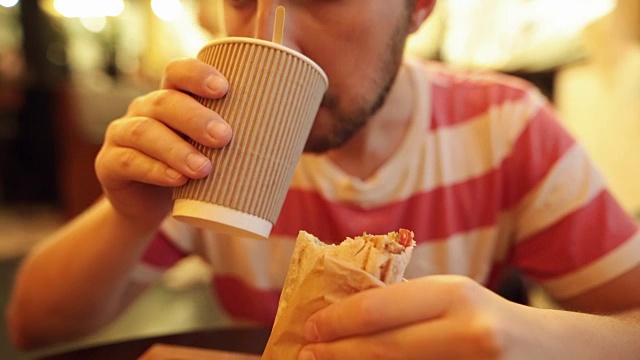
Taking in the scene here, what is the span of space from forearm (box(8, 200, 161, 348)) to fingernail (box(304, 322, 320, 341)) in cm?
45

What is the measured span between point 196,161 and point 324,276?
203 millimetres

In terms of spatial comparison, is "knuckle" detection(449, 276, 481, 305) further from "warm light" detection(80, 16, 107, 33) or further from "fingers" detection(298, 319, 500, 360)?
"warm light" detection(80, 16, 107, 33)

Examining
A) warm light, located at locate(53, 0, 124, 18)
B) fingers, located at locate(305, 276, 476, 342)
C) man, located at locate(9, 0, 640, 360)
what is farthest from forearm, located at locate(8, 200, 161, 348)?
warm light, located at locate(53, 0, 124, 18)

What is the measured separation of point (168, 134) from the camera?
0.67 meters

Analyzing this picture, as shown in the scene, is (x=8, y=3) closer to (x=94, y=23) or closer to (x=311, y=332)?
(x=94, y=23)

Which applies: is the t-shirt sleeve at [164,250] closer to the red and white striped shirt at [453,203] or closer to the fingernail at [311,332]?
the red and white striped shirt at [453,203]

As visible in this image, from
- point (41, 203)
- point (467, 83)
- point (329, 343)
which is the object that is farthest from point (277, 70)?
point (41, 203)

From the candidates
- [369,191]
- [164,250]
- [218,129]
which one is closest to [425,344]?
[218,129]

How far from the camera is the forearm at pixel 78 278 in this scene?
3.01ft

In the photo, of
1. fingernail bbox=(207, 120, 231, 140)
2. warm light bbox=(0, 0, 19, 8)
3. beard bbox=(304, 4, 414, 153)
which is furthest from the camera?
warm light bbox=(0, 0, 19, 8)

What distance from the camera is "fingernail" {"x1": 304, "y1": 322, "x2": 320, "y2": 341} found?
506 mm

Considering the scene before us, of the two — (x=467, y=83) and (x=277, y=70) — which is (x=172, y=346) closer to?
(x=277, y=70)

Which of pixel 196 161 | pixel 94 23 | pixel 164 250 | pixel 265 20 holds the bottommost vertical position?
pixel 94 23

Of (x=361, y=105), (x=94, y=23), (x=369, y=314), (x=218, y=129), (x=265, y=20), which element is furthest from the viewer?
(x=94, y=23)
